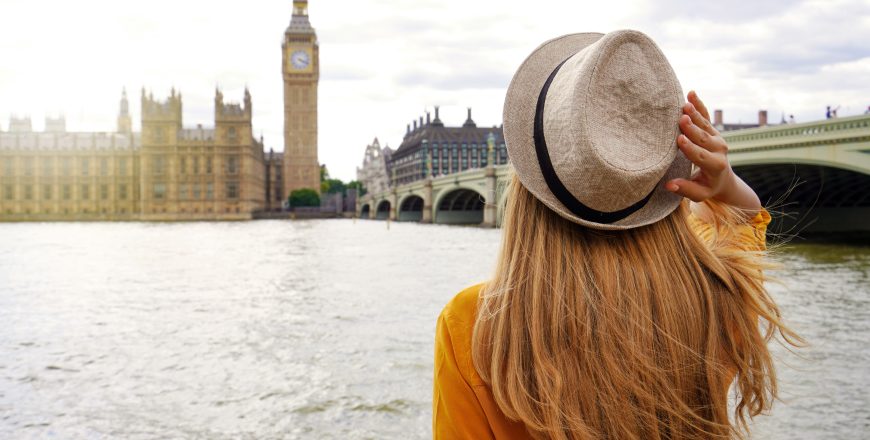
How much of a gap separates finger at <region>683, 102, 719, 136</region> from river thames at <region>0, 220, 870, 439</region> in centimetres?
40

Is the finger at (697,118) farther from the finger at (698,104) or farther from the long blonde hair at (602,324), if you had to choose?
the long blonde hair at (602,324)

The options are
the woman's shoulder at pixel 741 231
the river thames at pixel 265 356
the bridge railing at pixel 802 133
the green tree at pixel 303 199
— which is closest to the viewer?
the woman's shoulder at pixel 741 231

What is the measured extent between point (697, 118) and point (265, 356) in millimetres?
5101

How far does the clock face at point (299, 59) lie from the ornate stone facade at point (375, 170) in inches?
1000

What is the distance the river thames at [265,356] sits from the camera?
4113 mm

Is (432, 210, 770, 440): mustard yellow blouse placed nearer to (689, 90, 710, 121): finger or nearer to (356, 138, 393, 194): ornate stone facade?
(689, 90, 710, 121): finger

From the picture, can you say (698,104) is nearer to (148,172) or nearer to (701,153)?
(701,153)

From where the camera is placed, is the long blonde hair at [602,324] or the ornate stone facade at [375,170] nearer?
the long blonde hair at [602,324]

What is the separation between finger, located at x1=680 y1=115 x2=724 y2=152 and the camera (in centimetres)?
111

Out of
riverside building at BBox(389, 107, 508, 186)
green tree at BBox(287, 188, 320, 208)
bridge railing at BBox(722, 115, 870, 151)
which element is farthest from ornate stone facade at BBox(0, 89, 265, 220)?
bridge railing at BBox(722, 115, 870, 151)

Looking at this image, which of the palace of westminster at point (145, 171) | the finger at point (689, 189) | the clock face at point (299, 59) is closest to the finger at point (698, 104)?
the finger at point (689, 189)

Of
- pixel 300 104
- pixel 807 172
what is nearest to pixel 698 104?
pixel 807 172

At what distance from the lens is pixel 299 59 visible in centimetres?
8950

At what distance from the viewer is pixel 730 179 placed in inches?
48.5
